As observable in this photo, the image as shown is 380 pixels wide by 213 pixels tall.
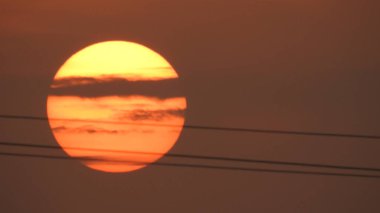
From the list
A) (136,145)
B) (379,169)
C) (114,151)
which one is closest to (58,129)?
(136,145)

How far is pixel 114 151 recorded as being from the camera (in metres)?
15.4

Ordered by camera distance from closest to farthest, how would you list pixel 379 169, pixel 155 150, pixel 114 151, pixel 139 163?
pixel 114 151, pixel 379 169, pixel 155 150, pixel 139 163

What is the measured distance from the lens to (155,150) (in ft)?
60.7

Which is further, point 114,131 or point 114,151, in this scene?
point 114,131

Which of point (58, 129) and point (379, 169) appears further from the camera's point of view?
point (58, 129)

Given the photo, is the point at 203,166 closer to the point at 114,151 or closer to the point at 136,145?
the point at 136,145

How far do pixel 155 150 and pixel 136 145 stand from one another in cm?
51

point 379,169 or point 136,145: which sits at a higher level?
point 379,169

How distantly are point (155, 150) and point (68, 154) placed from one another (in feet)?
8.19

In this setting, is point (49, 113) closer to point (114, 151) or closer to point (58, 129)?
point (58, 129)

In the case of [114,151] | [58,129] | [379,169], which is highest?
[379,169]

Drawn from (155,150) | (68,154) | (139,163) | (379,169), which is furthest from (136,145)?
(379,169)

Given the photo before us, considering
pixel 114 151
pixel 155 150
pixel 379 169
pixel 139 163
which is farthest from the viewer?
pixel 139 163

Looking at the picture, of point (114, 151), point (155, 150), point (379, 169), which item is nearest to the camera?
point (114, 151)
